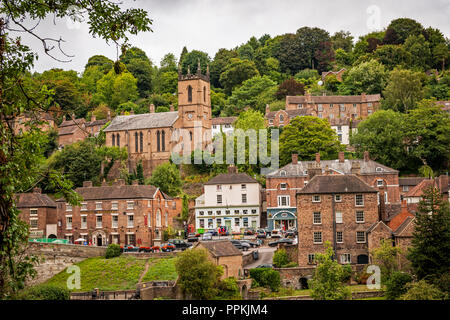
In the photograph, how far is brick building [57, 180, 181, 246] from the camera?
2302 inches

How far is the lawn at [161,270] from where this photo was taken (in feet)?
152

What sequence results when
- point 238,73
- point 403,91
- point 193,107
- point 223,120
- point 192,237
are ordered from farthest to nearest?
1. point 238,73
2. point 223,120
3. point 403,91
4. point 193,107
5. point 192,237

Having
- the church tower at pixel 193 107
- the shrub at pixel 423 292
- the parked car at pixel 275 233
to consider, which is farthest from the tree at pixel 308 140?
the shrub at pixel 423 292

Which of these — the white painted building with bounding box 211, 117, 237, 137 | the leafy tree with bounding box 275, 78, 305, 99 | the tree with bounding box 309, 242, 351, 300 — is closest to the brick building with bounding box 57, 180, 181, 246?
the tree with bounding box 309, 242, 351, 300

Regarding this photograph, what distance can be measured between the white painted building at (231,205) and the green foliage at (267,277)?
73.9ft

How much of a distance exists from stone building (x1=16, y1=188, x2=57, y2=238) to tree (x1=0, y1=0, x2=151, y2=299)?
174 ft

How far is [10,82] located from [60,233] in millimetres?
54305

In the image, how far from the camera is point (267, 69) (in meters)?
124

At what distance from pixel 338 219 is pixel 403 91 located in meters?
48.1

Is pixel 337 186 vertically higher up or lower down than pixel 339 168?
lower down

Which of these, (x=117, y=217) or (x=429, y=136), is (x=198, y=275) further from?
(x=429, y=136)

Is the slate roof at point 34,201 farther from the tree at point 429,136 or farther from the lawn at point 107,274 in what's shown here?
the tree at point 429,136

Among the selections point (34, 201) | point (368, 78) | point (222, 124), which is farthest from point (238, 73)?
point (34, 201)

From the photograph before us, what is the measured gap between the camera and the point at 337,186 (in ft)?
148
